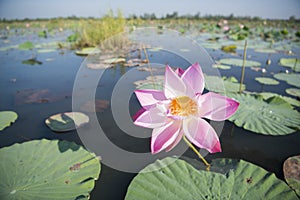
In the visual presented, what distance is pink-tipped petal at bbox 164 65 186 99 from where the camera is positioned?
30.6 inches

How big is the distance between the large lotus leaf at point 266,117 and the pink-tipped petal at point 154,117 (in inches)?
39.5

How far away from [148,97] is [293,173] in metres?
1.04

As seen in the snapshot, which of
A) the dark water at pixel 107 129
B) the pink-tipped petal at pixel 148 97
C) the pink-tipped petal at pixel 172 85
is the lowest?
the dark water at pixel 107 129

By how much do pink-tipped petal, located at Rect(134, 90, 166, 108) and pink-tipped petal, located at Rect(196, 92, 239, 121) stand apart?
176mm

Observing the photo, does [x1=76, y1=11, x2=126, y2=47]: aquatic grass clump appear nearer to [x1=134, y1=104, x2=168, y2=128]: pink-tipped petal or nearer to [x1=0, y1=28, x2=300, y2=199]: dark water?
[x1=0, y1=28, x2=300, y2=199]: dark water

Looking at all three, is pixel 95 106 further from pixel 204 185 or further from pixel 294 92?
pixel 294 92

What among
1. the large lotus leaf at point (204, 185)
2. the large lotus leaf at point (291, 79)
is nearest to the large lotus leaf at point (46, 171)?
the large lotus leaf at point (204, 185)

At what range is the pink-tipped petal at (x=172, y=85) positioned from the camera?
0.78 m

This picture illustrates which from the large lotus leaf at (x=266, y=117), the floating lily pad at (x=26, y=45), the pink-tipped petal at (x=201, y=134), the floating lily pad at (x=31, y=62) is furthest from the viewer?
the floating lily pad at (x=26, y=45)

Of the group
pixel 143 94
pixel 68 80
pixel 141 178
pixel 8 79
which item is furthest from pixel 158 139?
pixel 8 79

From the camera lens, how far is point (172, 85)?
31.7 inches

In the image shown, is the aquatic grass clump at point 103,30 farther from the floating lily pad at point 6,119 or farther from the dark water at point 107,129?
the floating lily pad at point 6,119

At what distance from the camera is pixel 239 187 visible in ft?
3.05

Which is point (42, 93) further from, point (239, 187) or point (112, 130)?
point (239, 187)
